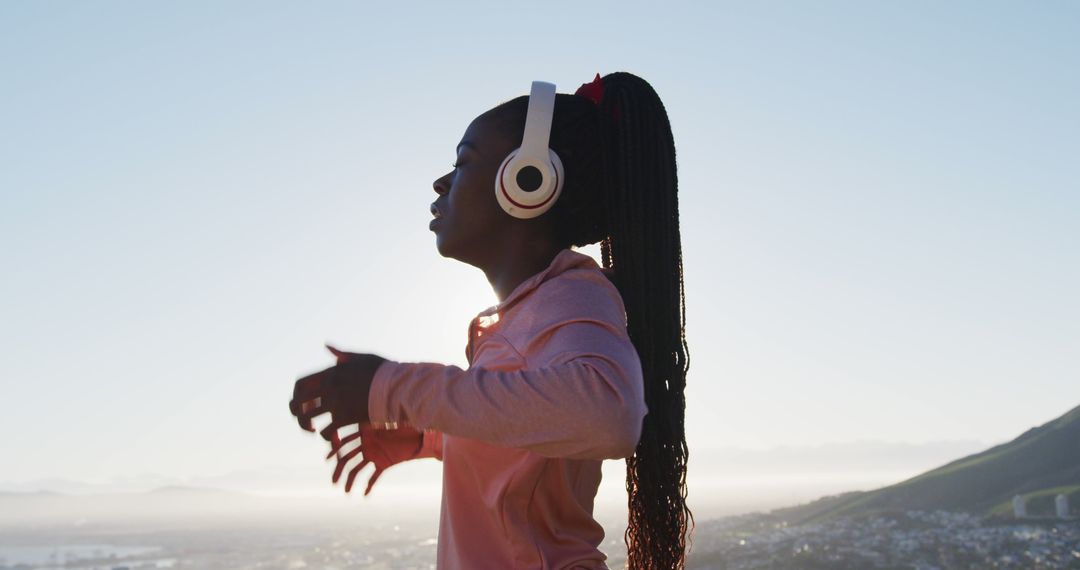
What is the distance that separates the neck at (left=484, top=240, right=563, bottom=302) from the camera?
1949 mm

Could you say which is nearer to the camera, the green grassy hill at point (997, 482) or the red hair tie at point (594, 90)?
the red hair tie at point (594, 90)

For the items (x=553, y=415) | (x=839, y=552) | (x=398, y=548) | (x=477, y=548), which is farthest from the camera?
(x=398, y=548)

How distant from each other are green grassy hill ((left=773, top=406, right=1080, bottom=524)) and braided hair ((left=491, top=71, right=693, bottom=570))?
Result: 2983cm

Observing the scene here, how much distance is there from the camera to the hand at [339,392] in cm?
146

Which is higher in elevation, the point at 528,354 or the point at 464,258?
the point at 464,258

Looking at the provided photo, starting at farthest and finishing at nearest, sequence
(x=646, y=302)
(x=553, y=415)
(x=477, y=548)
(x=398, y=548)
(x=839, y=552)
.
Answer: (x=398, y=548) → (x=839, y=552) → (x=646, y=302) → (x=477, y=548) → (x=553, y=415)

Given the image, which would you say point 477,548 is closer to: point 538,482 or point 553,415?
point 538,482

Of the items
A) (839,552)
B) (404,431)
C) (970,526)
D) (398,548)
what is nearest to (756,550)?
(839,552)

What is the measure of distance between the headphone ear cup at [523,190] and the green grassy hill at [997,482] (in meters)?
30.2

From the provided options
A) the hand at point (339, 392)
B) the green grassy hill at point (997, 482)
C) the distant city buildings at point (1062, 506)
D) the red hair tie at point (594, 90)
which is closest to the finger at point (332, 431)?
the hand at point (339, 392)

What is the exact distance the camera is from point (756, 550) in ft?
83.6

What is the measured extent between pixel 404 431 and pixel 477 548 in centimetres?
40

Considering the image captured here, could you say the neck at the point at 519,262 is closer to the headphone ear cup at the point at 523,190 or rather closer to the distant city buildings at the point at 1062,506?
the headphone ear cup at the point at 523,190

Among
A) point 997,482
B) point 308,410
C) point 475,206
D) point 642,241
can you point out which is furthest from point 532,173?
point 997,482
